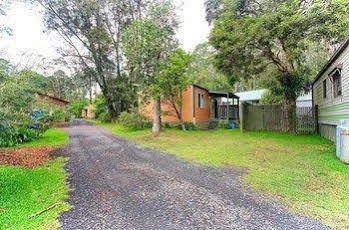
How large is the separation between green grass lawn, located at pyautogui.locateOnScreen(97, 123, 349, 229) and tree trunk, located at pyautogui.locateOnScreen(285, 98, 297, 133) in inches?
259

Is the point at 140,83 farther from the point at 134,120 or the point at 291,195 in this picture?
the point at 291,195

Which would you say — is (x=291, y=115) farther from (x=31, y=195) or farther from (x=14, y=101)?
(x=31, y=195)

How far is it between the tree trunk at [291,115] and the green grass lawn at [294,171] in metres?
6.58

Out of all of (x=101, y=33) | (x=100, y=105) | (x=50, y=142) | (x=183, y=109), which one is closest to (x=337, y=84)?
(x=183, y=109)

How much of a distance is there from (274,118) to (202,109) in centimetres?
688

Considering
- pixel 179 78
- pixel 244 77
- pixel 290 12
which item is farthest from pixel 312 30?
pixel 179 78

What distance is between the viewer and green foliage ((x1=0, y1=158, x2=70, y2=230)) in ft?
19.1

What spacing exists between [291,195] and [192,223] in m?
2.60

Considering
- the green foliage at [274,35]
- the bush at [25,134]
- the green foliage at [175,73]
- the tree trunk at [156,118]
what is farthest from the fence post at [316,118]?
the bush at [25,134]

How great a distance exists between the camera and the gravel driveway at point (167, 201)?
554 cm

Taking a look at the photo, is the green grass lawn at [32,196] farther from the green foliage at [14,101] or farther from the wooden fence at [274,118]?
the wooden fence at [274,118]

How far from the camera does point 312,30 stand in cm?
1681

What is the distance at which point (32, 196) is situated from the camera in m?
7.50

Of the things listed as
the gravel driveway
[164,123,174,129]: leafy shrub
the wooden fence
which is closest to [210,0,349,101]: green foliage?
the wooden fence
